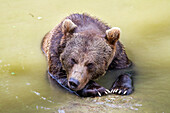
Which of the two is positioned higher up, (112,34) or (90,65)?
(112,34)

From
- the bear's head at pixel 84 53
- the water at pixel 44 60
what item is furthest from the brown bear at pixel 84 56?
the water at pixel 44 60

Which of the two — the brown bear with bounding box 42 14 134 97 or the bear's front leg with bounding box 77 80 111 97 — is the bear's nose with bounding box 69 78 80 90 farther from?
the bear's front leg with bounding box 77 80 111 97

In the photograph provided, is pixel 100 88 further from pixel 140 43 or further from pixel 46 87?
pixel 140 43

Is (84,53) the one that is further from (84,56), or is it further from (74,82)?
(74,82)

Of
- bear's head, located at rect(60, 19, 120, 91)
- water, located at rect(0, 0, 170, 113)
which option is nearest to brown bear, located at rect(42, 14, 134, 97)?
bear's head, located at rect(60, 19, 120, 91)

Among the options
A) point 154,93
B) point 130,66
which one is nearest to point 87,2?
point 130,66

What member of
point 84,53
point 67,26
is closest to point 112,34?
point 84,53
